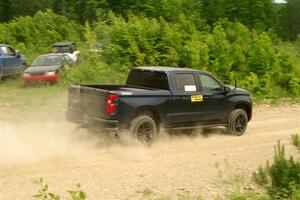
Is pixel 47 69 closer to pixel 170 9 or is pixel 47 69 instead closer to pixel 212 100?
pixel 212 100

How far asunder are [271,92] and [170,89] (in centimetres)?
1084

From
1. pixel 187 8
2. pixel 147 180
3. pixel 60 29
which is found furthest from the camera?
pixel 187 8

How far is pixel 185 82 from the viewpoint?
1273 cm

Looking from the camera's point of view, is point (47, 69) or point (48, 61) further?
point (48, 61)

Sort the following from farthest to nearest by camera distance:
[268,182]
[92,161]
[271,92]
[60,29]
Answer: [60,29] < [271,92] < [92,161] < [268,182]

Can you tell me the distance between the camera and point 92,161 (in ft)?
34.0

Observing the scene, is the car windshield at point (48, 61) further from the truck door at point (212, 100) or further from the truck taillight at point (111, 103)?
the truck taillight at point (111, 103)

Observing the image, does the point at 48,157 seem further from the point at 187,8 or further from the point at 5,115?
the point at 187,8

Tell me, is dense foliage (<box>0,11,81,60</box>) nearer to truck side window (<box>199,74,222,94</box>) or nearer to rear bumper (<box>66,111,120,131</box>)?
truck side window (<box>199,74,222,94</box>)

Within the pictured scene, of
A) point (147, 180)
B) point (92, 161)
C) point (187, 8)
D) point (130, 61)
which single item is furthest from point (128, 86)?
point (187, 8)

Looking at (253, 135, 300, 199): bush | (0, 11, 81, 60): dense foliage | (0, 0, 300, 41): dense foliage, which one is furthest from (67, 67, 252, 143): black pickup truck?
(0, 0, 300, 41): dense foliage

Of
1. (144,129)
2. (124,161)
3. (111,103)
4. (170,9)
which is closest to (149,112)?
(144,129)

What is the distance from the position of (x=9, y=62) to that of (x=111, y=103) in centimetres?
1452

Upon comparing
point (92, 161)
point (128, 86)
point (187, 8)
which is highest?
point (187, 8)
